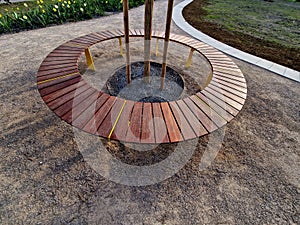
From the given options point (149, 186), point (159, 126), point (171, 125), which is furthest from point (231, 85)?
point (149, 186)

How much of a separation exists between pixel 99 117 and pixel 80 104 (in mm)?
307

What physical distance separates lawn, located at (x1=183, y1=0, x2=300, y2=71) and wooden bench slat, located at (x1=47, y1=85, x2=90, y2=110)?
4.69m

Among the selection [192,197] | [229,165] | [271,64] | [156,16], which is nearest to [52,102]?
[192,197]

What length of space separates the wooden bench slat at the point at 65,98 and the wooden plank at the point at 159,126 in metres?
0.89

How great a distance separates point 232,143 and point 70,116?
83.0 inches

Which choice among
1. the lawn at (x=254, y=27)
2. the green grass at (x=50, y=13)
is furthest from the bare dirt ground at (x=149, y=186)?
the green grass at (x=50, y=13)

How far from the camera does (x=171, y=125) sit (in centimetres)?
178

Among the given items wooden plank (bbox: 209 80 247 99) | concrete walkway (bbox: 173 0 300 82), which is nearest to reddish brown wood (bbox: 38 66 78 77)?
wooden plank (bbox: 209 80 247 99)

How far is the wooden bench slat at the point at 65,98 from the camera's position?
1890 millimetres

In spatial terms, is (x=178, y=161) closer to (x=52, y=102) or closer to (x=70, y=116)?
(x=70, y=116)

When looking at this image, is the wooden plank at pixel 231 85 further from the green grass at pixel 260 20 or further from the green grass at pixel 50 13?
the green grass at pixel 50 13

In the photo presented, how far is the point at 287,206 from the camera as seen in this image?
73.7 inches

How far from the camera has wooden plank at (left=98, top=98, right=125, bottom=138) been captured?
5.43 ft

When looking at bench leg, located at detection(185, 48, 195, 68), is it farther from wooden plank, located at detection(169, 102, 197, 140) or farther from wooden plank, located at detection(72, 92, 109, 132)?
wooden plank, located at detection(72, 92, 109, 132)
